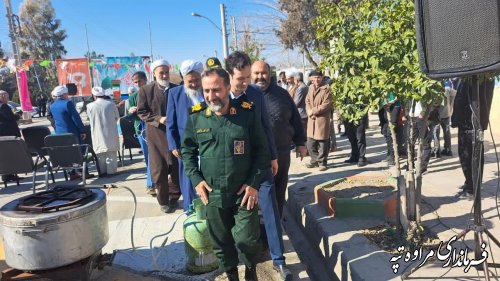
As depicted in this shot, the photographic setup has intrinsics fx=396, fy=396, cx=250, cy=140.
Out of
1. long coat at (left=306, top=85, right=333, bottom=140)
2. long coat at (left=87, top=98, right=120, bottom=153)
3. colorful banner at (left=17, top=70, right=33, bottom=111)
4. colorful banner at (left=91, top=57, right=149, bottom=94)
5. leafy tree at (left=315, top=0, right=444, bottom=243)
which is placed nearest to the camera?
leafy tree at (left=315, top=0, right=444, bottom=243)

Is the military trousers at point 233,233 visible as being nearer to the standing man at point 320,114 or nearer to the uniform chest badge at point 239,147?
the uniform chest badge at point 239,147

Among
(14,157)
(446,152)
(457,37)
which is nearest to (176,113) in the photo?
(457,37)

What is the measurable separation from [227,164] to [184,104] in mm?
1538

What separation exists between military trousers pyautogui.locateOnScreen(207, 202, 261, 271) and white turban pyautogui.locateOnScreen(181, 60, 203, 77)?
172cm

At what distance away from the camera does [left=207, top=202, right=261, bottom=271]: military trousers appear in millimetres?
2873

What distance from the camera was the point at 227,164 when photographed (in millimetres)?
2811

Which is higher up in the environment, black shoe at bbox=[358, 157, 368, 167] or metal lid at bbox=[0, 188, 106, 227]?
metal lid at bbox=[0, 188, 106, 227]

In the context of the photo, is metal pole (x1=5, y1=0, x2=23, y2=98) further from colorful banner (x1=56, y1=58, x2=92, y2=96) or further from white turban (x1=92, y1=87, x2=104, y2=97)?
white turban (x1=92, y1=87, x2=104, y2=97)

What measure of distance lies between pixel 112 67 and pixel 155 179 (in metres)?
17.6

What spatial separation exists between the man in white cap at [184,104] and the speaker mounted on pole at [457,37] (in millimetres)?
2282

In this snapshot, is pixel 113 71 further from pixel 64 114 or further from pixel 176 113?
pixel 176 113

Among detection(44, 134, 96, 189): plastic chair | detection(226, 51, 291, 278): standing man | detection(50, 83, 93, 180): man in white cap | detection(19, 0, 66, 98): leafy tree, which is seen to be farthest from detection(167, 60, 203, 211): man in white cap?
detection(19, 0, 66, 98): leafy tree

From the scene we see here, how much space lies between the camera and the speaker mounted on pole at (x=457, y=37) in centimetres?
229

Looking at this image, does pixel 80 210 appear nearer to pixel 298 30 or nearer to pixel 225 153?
pixel 225 153
